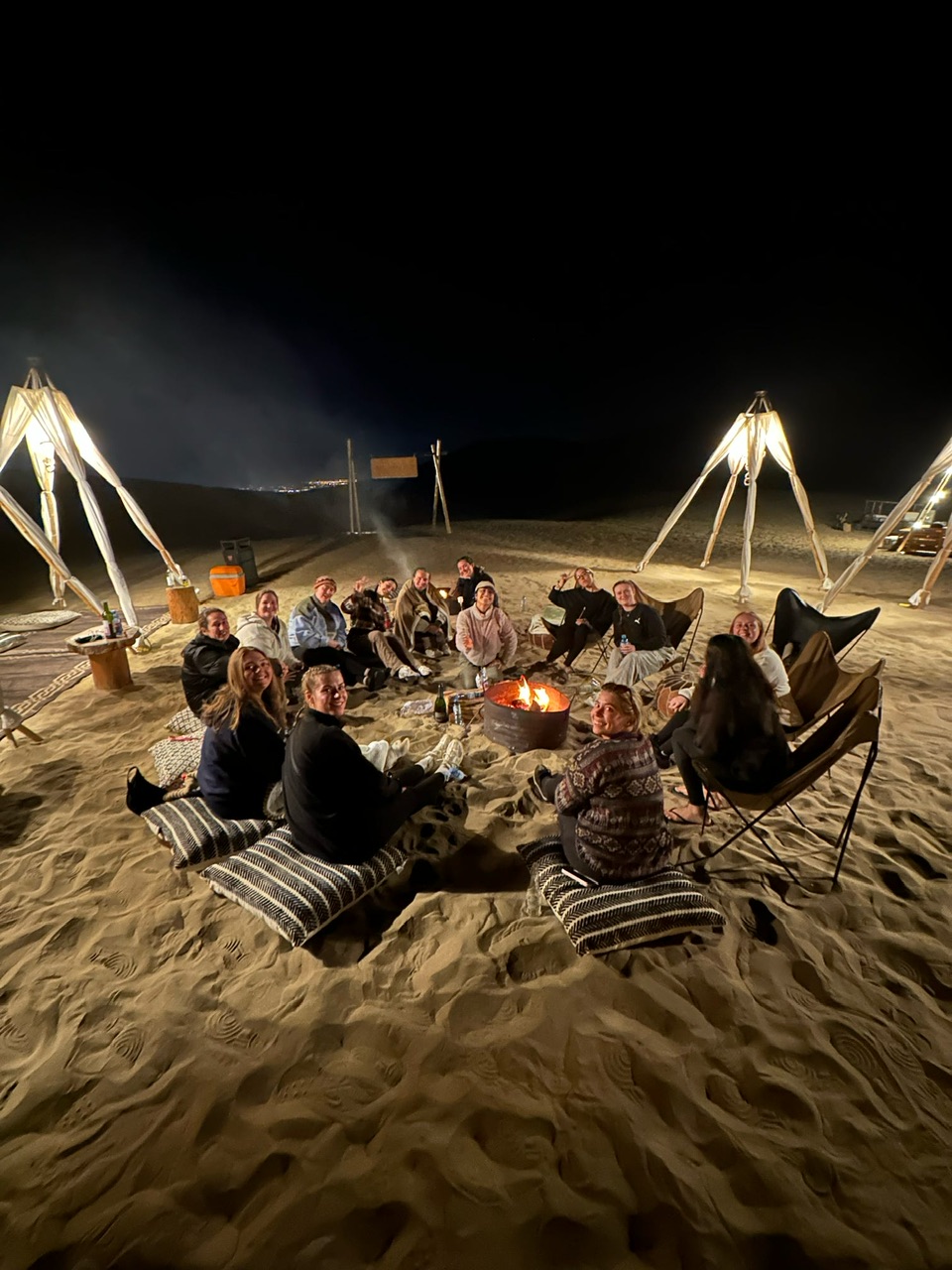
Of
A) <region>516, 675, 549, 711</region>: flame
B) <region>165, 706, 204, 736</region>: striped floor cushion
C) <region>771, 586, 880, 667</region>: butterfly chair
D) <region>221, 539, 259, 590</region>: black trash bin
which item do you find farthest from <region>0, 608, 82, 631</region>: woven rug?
<region>771, 586, 880, 667</region>: butterfly chair

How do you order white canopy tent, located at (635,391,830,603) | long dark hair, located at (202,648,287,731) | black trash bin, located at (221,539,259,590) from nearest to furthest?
long dark hair, located at (202,648,287,731) → white canopy tent, located at (635,391,830,603) → black trash bin, located at (221,539,259,590)

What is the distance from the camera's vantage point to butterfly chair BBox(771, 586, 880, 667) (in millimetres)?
6293

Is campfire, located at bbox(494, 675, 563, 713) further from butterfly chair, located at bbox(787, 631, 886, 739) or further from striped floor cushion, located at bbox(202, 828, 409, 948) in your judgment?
butterfly chair, located at bbox(787, 631, 886, 739)

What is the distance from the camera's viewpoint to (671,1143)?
2201 millimetres

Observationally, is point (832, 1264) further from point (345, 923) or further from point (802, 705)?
point (802, 705)

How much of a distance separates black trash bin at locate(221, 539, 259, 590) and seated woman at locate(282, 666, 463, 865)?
9.91 meters

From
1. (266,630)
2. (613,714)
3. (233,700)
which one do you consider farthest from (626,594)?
(233,700)

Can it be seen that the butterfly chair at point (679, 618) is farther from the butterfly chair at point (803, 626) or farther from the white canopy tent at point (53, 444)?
the white canopy tent at point (53, 444)

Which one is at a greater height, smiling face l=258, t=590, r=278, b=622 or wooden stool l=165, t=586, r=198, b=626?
smiling face l=258, t=590, r=278, b=622

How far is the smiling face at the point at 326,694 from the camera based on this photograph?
319 cm

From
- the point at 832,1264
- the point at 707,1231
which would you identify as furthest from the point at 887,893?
the point at 707,1231

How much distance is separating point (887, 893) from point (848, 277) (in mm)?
79807

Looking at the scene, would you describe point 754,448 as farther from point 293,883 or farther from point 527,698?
point 293,883

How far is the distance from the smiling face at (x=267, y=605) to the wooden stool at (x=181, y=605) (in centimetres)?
427
